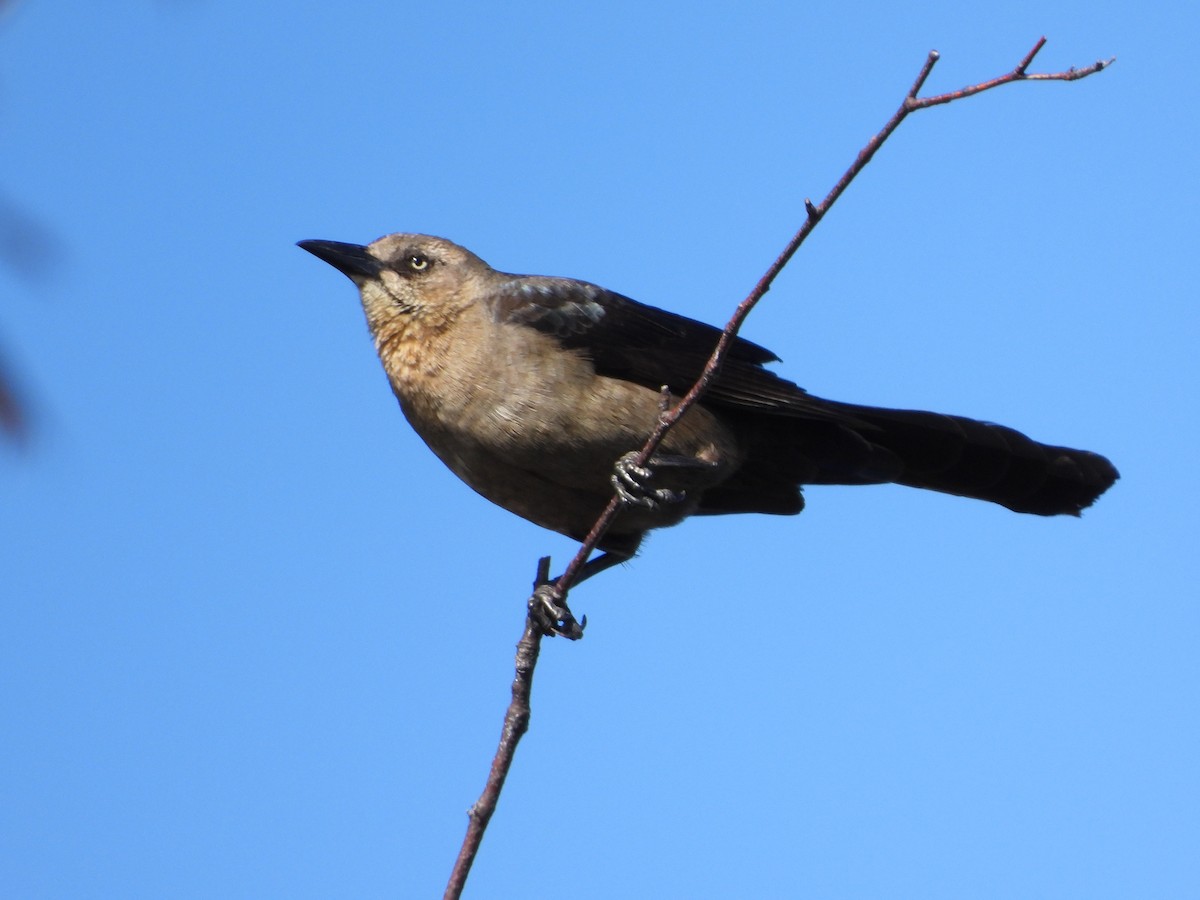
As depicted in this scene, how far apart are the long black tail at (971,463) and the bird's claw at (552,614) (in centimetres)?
172

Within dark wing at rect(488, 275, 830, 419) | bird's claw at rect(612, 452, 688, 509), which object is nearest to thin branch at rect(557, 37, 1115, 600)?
bird's claw at rect(612, 452, 688, 509)

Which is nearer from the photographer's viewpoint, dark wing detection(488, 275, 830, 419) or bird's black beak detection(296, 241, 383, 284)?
dark wing detection(488, 275, 830, 419)

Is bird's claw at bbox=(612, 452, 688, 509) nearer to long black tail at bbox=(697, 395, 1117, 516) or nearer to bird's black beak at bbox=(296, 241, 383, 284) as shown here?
long black tail at bbox=(697, 395, 1117, 516)

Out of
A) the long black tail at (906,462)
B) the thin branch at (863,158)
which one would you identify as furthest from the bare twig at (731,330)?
the long black tail at (906,462)

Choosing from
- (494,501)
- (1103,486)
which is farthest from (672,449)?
(1103,486)

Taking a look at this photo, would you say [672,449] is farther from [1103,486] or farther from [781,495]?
[1103,486]

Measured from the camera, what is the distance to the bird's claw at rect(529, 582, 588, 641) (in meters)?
5.66

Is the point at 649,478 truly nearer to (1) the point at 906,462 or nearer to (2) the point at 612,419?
(2) the point at 612,419

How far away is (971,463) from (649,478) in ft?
6.22

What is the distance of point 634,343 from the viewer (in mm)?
6480

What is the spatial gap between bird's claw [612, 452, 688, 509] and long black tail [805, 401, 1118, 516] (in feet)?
3.91

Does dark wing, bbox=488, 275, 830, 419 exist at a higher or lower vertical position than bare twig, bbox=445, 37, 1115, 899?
higher

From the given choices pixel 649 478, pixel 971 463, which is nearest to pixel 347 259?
pixel 649 478

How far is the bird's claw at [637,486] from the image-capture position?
223 inches
